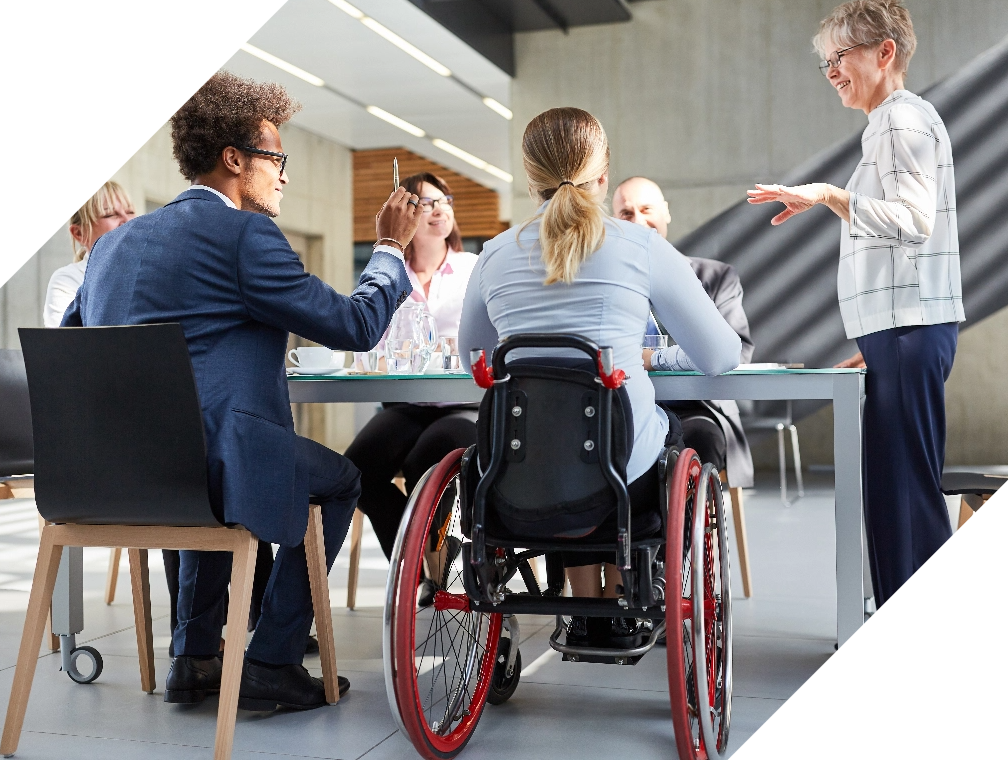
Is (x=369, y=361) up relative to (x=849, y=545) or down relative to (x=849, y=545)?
up

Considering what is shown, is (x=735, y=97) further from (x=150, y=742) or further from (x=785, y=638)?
A: (x=150, y=742)

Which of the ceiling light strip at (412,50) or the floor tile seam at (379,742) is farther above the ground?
the ceiling light strip at (412,50)

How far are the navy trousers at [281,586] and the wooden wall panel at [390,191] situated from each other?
870 cm

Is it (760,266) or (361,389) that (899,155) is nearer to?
(361,389)

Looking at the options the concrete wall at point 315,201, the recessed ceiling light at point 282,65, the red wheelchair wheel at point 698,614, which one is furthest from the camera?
the concrete wall at point 315,201

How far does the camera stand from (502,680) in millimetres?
2023

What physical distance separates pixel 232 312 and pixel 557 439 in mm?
643

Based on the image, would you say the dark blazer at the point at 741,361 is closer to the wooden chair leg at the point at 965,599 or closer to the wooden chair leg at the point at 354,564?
the wooden chair leg at the point at 965,599

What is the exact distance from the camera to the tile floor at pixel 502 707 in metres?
1.79

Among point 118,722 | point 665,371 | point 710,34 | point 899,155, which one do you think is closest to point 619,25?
point 710,34

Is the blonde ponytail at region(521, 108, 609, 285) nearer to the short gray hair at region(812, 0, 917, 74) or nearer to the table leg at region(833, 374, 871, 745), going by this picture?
the table leg at region(833, 374, 871, 745)

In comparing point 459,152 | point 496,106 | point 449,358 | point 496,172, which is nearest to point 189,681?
point 449,358

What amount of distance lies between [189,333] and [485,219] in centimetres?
1087

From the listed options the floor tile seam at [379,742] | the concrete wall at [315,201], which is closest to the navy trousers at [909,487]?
the floor tile seam at [379,742]
